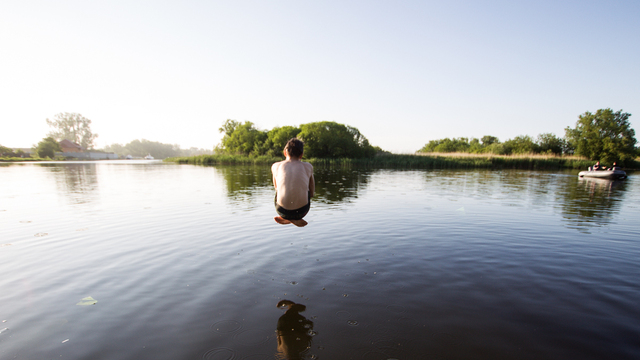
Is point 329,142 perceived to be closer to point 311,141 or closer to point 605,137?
point 311,141

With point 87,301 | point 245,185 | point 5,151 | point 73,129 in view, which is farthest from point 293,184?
point 73,129

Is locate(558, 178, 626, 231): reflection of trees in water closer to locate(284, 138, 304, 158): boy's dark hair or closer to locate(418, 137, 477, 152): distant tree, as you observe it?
locate(284, 138, 304, 158): boy's dark hair

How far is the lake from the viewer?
153 inches

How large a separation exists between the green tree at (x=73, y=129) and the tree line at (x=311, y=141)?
4616 inches

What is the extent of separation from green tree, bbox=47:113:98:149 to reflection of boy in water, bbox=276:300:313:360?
663 ft

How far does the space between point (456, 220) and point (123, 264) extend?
10.9 metres

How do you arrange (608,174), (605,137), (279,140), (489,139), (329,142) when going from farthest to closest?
(489,139)
(279,140)
(329,142)
(605,137)
(608,174)

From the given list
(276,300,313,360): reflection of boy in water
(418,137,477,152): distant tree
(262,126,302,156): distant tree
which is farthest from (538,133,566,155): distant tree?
(276,300,313,360): reflection of boy in water

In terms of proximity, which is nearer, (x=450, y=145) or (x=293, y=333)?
(x=293, y=333)

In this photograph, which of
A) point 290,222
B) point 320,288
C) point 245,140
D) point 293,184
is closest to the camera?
point 320,288

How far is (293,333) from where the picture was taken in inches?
162

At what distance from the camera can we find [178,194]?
18.7 metres

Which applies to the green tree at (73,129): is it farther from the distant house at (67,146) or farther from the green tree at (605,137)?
the green tree at (605,137)

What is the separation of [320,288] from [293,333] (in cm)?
141
